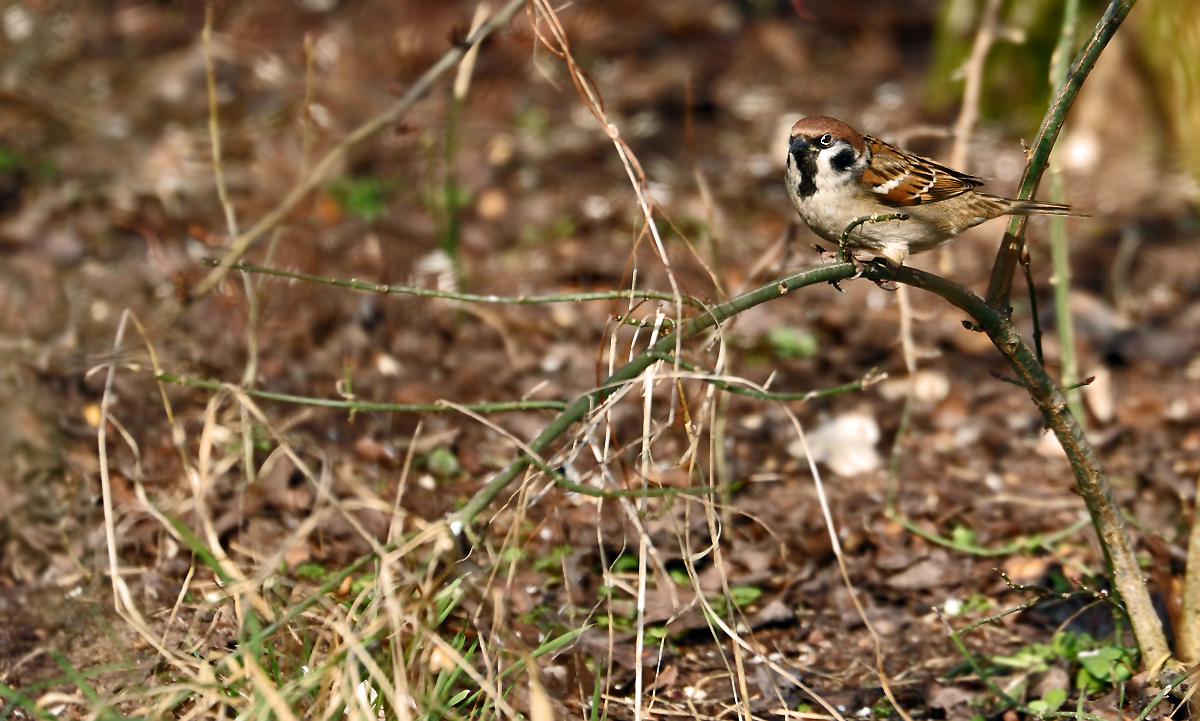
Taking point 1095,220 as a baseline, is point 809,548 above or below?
below

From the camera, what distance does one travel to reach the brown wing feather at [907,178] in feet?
10.00

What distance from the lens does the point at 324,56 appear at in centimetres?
615

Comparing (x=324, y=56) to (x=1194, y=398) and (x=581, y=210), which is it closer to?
(x=581, y=210)

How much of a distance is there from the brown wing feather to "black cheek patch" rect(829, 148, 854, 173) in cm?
6

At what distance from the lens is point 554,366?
14.7 feet

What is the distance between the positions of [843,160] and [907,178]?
0.21 meters

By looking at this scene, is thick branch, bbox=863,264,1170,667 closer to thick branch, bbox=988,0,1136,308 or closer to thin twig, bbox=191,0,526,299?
thick branch, bbox=988,0,1136,308

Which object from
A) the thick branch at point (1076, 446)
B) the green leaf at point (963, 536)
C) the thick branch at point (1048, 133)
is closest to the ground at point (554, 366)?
the green leaf at point (963, 536)

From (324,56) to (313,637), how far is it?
172 inches

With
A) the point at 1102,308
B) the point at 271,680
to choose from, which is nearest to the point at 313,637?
the point at 271,680

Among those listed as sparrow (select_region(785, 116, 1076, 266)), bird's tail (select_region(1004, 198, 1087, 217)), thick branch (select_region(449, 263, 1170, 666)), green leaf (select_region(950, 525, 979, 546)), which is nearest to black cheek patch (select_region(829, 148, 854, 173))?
sparrow (select_region(785, 116, 1076, 266))

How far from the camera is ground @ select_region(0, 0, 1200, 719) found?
2.85 metres

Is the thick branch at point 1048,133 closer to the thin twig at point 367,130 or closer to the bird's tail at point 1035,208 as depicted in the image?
the bird's tail at point 1035,208

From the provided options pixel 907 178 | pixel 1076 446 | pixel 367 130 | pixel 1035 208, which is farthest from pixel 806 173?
pixel 367 130
